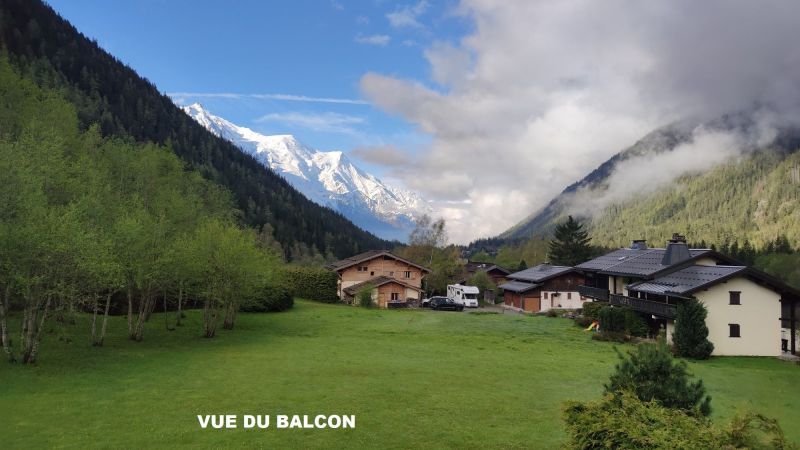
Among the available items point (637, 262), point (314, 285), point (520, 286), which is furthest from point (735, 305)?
point (314, 285)

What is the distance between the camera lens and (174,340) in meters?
33.5

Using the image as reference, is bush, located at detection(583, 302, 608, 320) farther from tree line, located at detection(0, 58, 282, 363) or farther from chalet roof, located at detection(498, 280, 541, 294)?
Answer: tree line, located at detection(0, 58, 282, 363)

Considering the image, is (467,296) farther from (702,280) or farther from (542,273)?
(702,280)

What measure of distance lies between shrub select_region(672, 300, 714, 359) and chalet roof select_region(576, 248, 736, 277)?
9390mm

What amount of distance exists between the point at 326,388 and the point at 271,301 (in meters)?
35.0

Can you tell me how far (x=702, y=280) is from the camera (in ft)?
128

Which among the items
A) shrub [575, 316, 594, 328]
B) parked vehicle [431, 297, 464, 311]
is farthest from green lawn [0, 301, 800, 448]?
parked vehicle [431, 297, 464, 311]

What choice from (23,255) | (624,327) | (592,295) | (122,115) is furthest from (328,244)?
(23,255)

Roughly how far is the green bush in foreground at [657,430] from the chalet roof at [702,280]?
3278 centimetres

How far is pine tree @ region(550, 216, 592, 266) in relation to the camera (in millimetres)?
107625

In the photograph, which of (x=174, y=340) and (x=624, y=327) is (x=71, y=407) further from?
(x=624, y=327)

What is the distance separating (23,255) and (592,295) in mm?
54613

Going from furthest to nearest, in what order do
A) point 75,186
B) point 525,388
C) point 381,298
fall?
point 381,298 < point 75,186 < point 525,388

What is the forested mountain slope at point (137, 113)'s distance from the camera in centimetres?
13688
